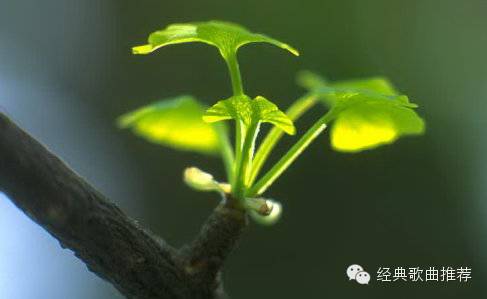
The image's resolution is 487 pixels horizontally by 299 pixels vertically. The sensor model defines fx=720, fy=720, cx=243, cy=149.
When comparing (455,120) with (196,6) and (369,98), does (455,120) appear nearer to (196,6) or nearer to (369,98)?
(196,6)

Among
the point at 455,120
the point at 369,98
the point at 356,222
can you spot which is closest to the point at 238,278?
the point at 356,222

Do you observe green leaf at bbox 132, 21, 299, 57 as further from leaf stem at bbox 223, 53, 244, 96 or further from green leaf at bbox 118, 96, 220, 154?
green leaf at bbox 118, 96, 220, 154

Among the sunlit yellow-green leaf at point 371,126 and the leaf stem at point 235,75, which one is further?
the sunlit yellow-green leaf at point 371,126

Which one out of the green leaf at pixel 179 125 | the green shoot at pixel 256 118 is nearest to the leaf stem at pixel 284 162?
the green shoot at pixel 256 118

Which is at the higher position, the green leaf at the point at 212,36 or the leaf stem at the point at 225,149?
the green leaf at the point at 212,36

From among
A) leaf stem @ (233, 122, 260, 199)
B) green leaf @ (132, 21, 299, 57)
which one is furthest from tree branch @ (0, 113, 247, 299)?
green leaf @ (132, 21, 299, 57)

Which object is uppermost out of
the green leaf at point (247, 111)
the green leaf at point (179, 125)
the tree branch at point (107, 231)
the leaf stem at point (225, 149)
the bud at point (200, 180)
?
the green leaf at point (179, 125)

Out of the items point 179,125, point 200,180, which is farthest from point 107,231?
point 179,125

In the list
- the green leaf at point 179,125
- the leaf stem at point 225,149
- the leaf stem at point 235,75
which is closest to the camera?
the leaf stem at point 235,75

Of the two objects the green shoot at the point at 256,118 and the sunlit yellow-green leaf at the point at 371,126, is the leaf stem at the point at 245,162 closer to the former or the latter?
the green shoot at the point at 256,118
